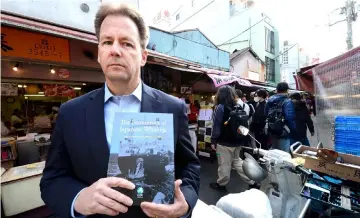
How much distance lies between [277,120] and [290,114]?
0.30 meters

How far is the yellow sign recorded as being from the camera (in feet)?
13.5

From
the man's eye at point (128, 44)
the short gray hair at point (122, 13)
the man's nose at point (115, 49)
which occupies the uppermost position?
the short gray hair at point (122, 13)

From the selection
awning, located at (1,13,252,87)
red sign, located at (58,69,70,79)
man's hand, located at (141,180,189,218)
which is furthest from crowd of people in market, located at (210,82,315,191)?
red sign, located at (58,69,70,79)

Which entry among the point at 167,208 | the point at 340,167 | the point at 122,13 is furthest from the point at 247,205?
the point at 122,13

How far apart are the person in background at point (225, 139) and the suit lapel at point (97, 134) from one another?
3231 millimetres

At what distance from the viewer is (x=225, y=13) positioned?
20.9 metres

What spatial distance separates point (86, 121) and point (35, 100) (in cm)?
1175

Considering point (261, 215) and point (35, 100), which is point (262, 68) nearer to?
point (35, 100)

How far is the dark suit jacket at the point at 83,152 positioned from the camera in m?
1.03

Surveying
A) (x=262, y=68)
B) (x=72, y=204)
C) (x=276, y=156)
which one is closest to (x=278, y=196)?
(x=276, y=156)

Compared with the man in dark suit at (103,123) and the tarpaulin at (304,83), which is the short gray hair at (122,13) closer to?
the man in dark suit at (103,123)

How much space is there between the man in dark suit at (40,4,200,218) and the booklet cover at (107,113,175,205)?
0.12 metres

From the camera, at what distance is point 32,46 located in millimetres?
4449

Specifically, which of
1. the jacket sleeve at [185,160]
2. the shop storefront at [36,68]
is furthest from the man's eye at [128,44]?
the shop storefront at [36,68]
